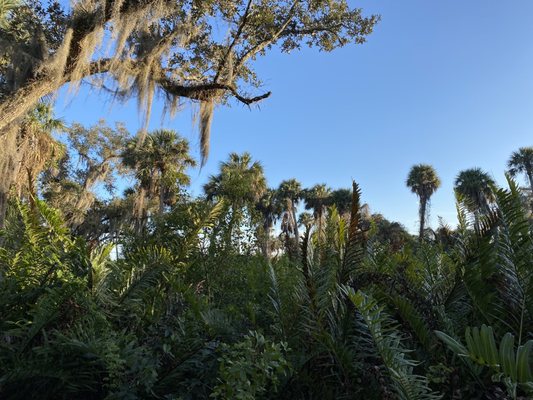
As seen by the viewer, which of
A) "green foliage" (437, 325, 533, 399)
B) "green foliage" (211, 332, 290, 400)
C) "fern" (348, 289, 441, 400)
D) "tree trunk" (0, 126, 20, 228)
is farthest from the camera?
"tree trunk" (0, 126, 20, 228)

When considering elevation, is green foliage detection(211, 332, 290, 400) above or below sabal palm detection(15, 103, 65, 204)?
below

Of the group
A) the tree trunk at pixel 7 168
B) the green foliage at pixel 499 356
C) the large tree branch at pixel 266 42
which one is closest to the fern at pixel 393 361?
the green foliage at pixel 499 356

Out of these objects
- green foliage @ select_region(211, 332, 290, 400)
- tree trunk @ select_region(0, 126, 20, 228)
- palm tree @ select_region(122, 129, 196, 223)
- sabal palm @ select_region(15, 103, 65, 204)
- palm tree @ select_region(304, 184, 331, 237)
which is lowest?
green foliage @ select_region(211, 332, 290, 400)

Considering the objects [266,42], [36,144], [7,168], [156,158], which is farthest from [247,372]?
[156,158]

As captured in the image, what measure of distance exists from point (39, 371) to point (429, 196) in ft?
118

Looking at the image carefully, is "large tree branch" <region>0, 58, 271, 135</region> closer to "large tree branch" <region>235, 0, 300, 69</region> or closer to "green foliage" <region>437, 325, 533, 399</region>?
"large tree branch" <region>235, 0, 300, 69</region>

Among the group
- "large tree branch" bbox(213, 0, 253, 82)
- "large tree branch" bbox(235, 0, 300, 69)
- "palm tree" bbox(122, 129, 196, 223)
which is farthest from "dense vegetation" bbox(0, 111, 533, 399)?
"palm tree" bbox(122, 129, 196, 223)

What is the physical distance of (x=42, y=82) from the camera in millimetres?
6945

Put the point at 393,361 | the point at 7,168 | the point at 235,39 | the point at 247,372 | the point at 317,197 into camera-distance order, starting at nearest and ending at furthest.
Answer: the point at 393,361 → the point at 247,372 → the point at 235,39 → the point at 7,168 → the point at 317,197

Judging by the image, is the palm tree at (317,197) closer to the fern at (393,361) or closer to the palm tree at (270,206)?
the palm tree at (270,206)

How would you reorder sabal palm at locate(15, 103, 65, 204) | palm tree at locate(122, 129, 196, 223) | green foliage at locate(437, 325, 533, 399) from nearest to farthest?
1. green foliage at locate(437, 325, 533, 399)
2. sabal palm at locate(15, 103, 65, 204)
3. palm tree at locate(122, 129, 196, 223)

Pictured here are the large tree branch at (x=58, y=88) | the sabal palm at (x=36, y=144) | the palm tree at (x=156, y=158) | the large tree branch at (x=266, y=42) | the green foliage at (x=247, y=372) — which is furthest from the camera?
the palm tree at (x=156, y=158)

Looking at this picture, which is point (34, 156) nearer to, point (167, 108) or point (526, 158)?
point (167, 108)

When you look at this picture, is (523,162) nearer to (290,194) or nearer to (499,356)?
(290,194)
